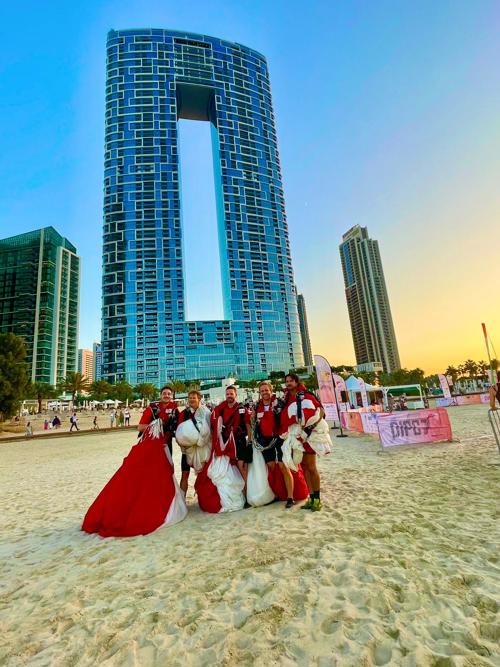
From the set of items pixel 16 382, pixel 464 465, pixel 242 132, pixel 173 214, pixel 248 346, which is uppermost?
pixel 242 132

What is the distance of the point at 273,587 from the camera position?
282 cm

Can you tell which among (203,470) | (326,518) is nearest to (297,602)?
(326,518)

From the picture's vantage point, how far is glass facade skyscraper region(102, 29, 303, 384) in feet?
370

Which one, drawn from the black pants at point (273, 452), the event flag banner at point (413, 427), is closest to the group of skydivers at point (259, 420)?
the black pants at point (273, 452)

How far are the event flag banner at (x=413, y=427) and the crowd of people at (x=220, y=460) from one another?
18.6ft

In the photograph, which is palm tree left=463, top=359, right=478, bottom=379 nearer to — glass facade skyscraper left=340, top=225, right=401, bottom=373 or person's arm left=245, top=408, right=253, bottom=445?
glass facade skyscraper left=340, top=225, right=401, bottom=373

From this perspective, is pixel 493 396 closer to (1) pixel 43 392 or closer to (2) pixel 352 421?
(2) pixel 352 421

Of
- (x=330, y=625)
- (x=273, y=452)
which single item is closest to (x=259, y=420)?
(x=273, y=452)

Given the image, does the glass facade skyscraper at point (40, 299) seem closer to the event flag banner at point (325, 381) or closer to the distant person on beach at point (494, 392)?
the event flag banner at point (325, 381)

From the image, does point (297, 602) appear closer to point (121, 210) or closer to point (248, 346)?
point (248, 346)

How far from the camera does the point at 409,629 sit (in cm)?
220

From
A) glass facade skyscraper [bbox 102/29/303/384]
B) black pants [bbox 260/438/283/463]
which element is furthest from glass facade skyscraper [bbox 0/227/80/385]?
black pants [bbox 260/438/283/463]

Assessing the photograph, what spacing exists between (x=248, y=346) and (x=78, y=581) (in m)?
117

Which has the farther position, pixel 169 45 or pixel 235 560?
pixel 169 45
